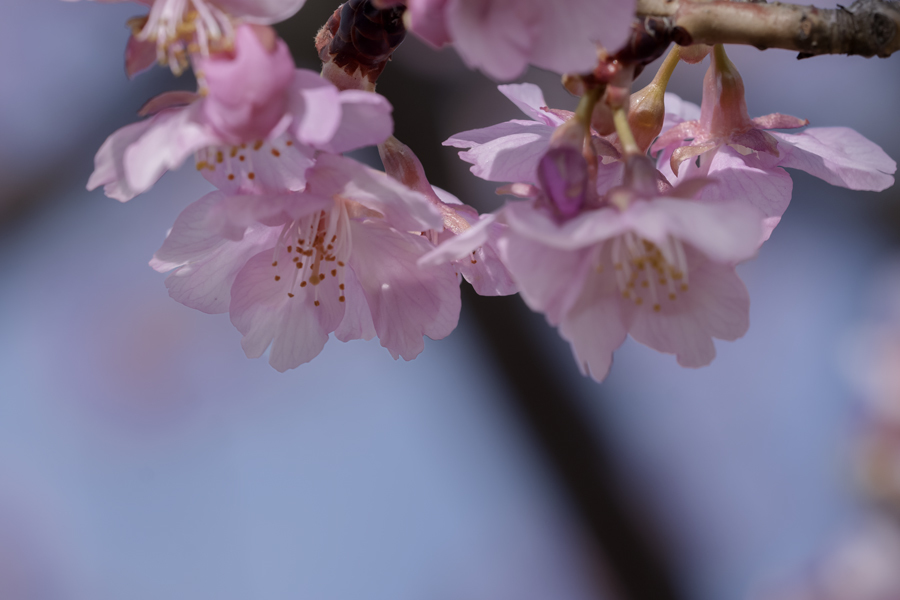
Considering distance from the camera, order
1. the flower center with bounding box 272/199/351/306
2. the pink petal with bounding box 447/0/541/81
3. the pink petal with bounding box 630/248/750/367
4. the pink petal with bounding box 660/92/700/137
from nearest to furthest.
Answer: the pink petal with bounding box 447/0/541/81, the pink petal with bounding box 630/248/750/367, the flower center with bounding box 272/199/351/306, the pink petal with bounding box 660/92/700/137

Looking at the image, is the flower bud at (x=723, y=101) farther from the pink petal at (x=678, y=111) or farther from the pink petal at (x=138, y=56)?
the pink petal at (x=138, y=56)

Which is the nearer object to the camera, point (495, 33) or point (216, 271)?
point (495, 33)

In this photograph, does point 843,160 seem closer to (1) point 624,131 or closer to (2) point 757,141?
(2) point 757,141

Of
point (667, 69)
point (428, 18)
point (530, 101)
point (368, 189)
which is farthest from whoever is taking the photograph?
point (530, 101)

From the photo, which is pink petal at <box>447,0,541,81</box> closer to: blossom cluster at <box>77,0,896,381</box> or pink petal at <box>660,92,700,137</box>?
blossom cluster at <box>77,0,896,381</box>

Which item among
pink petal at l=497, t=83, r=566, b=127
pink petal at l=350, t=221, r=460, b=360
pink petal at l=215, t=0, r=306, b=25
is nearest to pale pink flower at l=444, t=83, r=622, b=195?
pink petal at l=497, t=83, r=566, b=127

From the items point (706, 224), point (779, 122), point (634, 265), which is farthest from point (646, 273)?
point (779, 122)

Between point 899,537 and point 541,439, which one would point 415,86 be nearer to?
point 541,439
